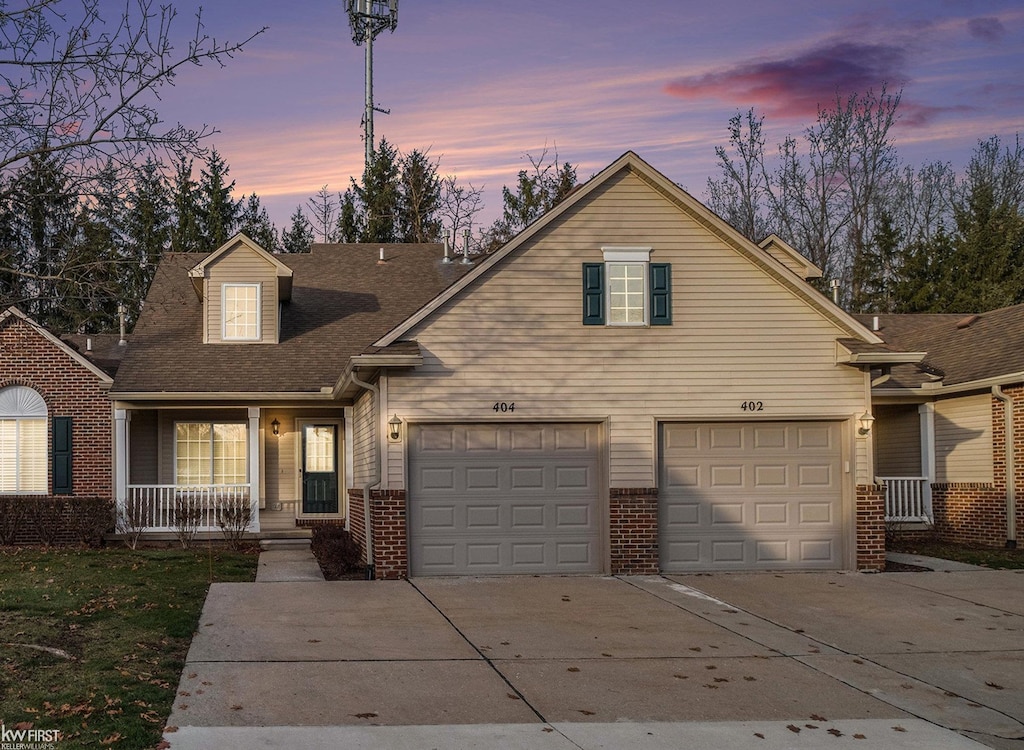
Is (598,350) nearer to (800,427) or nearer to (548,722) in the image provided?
(800,427)

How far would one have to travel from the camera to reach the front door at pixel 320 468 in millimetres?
22250

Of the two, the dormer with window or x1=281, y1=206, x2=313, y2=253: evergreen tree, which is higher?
x1=281, y1=206, x2=313, y2=253: evergreen tree

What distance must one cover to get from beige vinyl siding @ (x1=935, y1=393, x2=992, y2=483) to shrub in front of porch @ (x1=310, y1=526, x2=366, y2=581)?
38.6 feet

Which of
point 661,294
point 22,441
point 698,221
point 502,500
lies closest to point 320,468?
point 22,441

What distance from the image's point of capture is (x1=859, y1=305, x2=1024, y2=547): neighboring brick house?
2000cm

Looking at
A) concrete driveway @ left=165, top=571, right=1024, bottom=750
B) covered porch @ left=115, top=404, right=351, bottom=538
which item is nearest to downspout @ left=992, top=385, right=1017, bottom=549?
concrete driveway @ left=165, top=571, right=1024, bottom=750

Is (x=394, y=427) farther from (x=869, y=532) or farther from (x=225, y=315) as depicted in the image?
(x=225, y=315)

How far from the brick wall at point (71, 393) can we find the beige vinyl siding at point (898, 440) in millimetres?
15685

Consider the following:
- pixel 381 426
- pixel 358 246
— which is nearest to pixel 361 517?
pixel 381 426

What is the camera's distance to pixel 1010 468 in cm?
1991

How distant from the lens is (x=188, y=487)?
2091 centimetres

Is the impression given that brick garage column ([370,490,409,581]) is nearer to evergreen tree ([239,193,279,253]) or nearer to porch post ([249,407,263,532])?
porch post ([249,407,263,532])

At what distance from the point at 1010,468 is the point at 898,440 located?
11.7ft

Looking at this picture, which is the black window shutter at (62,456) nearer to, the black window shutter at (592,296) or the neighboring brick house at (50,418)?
the neighboring brick house at (50,418)
